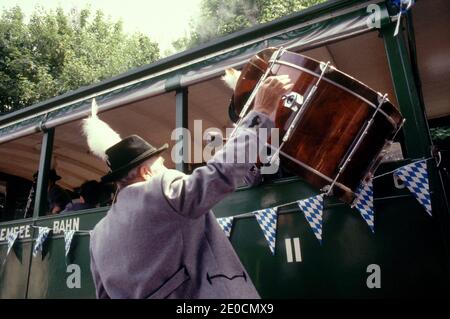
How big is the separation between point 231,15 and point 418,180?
28728 mm

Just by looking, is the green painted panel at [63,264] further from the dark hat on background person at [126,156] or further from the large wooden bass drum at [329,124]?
the large wooden bass drum at [329,124]

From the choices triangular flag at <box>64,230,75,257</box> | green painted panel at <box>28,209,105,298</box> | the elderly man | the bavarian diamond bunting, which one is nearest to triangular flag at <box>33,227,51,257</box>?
green painted panel at <box>28,209,105,298</box>

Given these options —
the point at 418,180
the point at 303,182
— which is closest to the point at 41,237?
the point at 303,182

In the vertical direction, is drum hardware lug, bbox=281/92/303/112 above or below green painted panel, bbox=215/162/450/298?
above

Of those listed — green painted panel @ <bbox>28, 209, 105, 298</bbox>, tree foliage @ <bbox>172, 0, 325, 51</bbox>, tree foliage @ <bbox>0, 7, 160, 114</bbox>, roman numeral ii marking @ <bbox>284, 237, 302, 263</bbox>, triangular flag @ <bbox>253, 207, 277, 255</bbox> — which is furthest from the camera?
tree foliage @ <bbox>172, 0, 325, 51</bbox>

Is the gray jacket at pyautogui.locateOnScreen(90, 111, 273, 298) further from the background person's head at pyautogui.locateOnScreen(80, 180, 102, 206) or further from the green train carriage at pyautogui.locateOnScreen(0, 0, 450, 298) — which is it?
the background person's head at pyautogui.locateOnScreen(80, 180, 102, 206)

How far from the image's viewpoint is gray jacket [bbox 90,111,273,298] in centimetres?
156

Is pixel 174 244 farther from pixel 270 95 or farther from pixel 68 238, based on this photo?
pixel 68 238

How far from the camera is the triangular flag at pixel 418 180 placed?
8.05ft

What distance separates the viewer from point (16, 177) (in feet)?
26.7

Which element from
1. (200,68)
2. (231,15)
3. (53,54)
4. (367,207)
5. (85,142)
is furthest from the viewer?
(231,15)

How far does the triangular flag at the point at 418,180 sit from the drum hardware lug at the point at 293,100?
3.97 feet

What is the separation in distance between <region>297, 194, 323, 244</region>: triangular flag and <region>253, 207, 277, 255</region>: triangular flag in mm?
302
